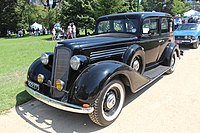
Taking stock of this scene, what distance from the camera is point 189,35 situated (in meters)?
10.6

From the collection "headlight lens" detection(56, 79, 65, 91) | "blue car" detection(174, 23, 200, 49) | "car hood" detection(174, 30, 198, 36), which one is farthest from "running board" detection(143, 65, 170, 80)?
"car hood" detection(174, 30, 198, 36)

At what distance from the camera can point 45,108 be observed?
158 inches

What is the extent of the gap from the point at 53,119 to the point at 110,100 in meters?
1.15

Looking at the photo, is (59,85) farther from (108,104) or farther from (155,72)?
(155,72)

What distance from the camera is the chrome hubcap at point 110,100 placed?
132 inches

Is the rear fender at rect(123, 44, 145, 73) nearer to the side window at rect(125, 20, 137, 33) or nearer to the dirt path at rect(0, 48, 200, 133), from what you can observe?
the side window at rect(125, 20, 137, 33)

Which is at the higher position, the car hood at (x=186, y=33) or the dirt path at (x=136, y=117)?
the car hood at (x=186, y=33)

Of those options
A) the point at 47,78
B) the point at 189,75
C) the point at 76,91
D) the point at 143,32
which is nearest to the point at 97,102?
the point at 76,91

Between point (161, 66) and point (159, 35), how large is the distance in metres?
0.95

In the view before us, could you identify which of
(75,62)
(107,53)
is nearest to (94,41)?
(107,53)

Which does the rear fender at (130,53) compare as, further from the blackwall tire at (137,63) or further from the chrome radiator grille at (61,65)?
the chrome radiator grille at (61,65)

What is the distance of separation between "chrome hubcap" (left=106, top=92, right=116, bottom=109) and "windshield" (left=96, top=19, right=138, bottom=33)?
2041 mm

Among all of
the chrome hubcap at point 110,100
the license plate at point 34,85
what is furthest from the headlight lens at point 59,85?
the chrome hubcap at point 110,100

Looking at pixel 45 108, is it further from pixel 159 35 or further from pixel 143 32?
pixel 159 35
